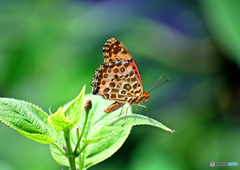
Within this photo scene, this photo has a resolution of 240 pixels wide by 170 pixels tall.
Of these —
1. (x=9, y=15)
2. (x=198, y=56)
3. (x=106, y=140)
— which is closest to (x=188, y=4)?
(x=198, y=56)

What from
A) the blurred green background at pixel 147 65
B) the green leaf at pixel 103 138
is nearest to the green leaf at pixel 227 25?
the blurred green background at pixel 147 65

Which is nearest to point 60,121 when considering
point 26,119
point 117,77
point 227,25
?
point 26,119

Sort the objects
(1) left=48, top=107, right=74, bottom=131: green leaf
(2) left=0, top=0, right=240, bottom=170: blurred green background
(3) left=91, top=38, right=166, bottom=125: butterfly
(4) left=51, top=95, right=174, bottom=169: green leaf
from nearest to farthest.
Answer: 1. (1) left=48, top=107, right=74, bottom=131: green leaf
2. (4) left=51, top=95, right=174, bottom=169: green leaf
3. (3) left=91, top=38, right=166, bottom=125: butterfly
4. (2) left=0, top=0, right=240, bottom=170: blurred green background

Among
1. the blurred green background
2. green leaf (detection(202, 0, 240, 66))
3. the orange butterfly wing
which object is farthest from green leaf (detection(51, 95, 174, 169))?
green leaf (detection(202, 0, 240, 66))

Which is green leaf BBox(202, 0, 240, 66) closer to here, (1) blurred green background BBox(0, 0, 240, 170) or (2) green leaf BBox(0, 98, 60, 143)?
(1) blurred green background BBox(0, 0, 240, 170)

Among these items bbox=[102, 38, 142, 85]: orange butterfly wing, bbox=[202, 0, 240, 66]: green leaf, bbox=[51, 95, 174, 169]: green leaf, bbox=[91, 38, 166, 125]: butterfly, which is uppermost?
bbox=[202, 0, 240, 66]: green leaf

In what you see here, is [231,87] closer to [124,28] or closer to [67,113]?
[124,28]

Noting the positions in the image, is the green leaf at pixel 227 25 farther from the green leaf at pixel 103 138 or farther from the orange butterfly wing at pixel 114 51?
the green leaf at pixel 103 138

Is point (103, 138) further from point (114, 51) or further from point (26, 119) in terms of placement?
point (114, 51)
